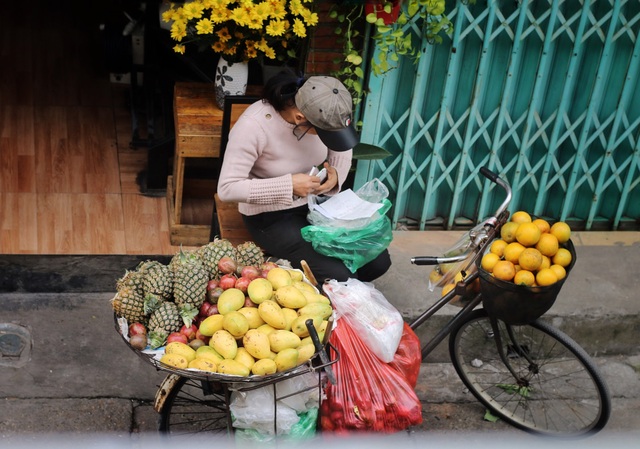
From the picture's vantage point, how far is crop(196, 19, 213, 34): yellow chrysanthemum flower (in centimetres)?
417

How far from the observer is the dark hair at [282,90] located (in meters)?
3.71

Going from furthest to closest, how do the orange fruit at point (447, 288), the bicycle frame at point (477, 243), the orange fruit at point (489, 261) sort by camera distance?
the orange fruit at point (447, 288) → the bicycle frame at point (477, 243) → the orange fruit at point (489, 261)

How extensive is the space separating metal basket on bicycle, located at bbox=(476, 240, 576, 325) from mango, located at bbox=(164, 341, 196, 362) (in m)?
1.30

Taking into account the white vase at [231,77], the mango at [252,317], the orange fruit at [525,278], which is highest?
the white vase at [231,77]

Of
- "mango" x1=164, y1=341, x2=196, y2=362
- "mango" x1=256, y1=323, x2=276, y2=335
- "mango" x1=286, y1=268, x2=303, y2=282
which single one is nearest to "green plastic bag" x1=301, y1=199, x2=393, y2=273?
"mango" x1=286, y1=268, x2=303, y2=282

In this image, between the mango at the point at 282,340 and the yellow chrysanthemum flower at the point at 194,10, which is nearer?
the mango at the point at 282,340

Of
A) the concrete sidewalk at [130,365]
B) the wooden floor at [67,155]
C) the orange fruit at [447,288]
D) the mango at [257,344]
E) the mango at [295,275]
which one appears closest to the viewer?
the mango at [257,344]

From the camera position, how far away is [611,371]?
4.60 metres

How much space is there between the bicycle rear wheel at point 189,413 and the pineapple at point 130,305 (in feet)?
1.29

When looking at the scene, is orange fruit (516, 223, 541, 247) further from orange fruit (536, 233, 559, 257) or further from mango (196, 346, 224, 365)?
mango (196, 346, 224, 365)

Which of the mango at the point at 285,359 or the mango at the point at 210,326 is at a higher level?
the mango at the point at 210,326

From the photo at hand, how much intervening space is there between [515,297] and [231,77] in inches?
83.4

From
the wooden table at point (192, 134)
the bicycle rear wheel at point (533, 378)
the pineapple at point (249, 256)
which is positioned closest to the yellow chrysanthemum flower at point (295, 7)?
the wooden table at point (192, 134)

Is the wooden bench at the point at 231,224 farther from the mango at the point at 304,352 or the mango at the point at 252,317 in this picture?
the mango at the point at 304,352
